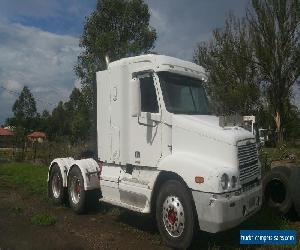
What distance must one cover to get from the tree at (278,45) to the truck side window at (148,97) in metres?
22.6

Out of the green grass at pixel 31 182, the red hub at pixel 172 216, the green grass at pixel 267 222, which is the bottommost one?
the green grass at pixel 267 222

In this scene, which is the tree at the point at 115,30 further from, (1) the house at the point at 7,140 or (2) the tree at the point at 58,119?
(2) the tree at the point at 58,119

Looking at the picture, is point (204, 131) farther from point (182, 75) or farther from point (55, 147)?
point (55, 147)

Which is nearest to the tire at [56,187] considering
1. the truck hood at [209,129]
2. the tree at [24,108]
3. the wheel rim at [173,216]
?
the wheel rim at [173,216]

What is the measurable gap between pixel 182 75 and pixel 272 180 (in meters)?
3.53

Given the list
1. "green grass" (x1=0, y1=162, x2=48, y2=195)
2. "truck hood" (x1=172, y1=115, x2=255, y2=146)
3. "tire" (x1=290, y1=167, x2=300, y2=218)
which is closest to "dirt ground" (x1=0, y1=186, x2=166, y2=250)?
"truck hood" (x1=172, y1=115, x2=255, y2=146)

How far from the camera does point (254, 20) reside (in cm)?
3005

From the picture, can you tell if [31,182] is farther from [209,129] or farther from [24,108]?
[24,108]

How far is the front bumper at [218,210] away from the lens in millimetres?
6883

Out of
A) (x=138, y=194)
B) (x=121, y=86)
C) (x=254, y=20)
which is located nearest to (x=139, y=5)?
(x=254, y=20)

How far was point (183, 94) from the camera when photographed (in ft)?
28.1

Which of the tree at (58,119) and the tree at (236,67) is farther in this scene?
the tree at (58,119)

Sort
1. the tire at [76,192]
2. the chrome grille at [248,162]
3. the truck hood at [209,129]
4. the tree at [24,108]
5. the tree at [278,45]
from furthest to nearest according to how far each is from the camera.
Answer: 1. the tree at [24,108]
2. the tree at [278,45]
3. the tire at [76,192]
4. the chrome grille at [248,162]
5. the truck hood at [209,129]

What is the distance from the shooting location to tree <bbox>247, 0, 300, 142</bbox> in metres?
29.5
